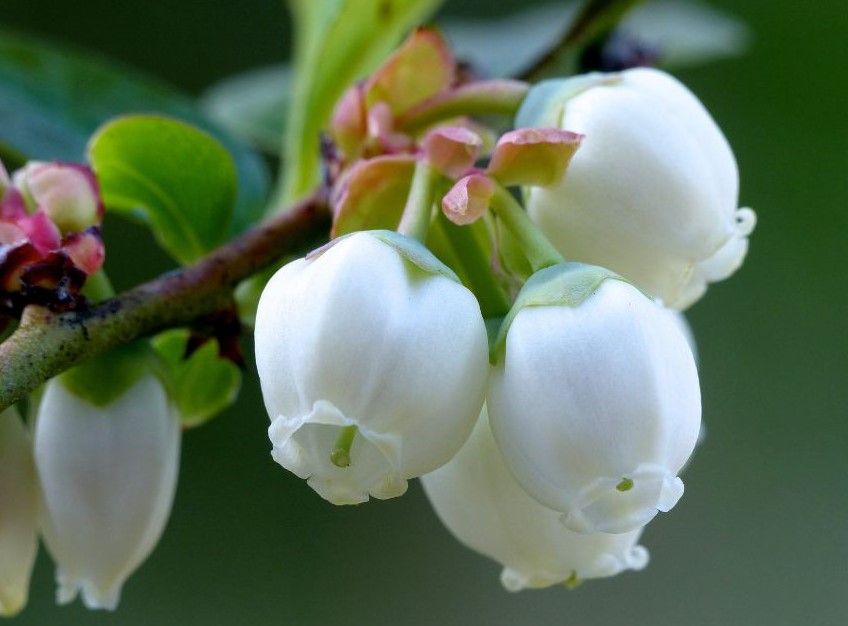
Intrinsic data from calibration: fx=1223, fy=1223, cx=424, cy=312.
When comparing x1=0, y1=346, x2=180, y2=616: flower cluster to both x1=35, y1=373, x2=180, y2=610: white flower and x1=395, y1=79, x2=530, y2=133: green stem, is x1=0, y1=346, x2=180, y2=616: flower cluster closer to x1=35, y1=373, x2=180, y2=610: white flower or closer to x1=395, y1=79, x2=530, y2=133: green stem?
x1=35, y1=373, x2=180, y2=610: white flower

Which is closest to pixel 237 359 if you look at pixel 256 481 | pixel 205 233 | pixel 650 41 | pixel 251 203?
pixel 205 233

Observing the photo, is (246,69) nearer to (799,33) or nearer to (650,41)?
(799,33)

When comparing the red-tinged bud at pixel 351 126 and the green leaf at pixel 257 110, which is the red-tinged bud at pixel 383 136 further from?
the green leaf at pixel 257 110

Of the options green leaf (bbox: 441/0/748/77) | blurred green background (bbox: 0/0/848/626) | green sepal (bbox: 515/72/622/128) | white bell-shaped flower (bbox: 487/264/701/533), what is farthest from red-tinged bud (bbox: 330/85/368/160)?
blurred green background (bbox: 0/0/848/626)

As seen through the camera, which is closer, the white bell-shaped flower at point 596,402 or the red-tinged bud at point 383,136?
the white bell-shaped flower at point 596,402

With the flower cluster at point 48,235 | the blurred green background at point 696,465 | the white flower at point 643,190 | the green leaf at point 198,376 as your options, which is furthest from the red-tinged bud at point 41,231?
the blurred green background at point 696,465

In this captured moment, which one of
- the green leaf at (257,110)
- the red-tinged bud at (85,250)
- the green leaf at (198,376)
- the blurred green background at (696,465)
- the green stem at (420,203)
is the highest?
the green stem at (420,203)
